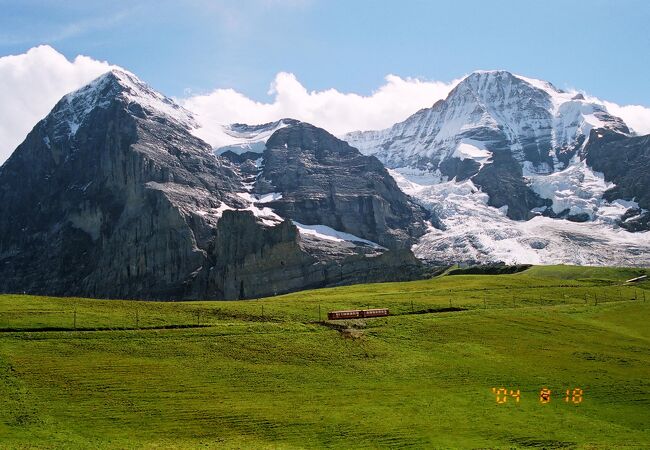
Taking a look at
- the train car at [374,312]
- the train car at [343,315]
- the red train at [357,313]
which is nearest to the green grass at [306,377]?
the train car at [374,312]

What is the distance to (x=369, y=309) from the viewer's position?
10906 centimetres

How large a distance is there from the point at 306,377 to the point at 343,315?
27073 mm

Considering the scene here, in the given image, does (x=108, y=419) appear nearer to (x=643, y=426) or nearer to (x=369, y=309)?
(x=643, y=426)

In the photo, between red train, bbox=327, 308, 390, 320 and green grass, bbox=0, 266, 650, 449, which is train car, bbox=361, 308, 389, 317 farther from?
green grass, bbox=0, 266, 650, 449

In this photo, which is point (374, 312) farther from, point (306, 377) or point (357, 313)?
point (306, 377)

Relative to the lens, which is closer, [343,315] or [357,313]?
[343,315]

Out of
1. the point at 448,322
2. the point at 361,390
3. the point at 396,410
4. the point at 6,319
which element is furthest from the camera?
the point at 448,322

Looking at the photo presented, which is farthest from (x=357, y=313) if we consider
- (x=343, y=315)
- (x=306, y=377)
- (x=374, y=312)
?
(x=306, y=377)

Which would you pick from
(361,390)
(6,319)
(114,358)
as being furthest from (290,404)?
(6,319)

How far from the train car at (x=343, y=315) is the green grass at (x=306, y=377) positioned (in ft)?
7.61

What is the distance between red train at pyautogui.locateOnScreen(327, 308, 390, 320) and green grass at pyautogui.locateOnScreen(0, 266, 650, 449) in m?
2.11

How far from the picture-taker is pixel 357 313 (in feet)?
340

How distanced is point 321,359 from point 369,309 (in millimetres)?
28335

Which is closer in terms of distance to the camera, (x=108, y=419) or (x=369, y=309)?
(x=108, y=419)
